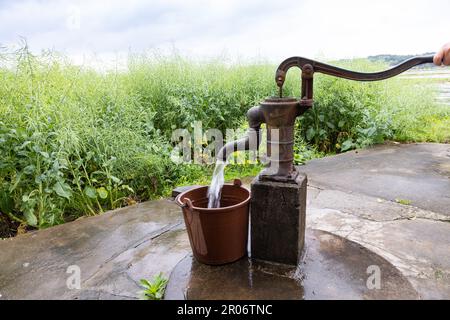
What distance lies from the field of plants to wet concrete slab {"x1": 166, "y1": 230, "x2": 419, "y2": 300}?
1.29 meters

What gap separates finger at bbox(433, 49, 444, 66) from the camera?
4.67 feet

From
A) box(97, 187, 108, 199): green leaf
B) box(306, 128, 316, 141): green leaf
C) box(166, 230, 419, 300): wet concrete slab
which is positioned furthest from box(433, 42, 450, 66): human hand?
box(306, 128, 316, 141): green leaf

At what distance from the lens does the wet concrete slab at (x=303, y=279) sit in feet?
4.60

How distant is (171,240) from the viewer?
78.3 inches

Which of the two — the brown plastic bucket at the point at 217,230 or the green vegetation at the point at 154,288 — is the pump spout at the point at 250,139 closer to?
the brown plastic bucket at the point at 217,230

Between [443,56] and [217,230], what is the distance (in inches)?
49.0

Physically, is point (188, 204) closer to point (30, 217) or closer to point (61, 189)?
point (61, 189)

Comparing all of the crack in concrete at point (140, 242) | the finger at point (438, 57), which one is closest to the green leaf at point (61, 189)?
the crack in concrete at point (140, 242)

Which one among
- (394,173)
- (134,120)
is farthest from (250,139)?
(394,173)

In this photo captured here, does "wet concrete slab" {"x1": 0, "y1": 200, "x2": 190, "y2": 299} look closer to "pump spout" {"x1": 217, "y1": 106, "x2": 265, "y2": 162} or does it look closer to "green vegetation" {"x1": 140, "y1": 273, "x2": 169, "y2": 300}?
"green vegetation" {"x1": 140, "y1": 273, "x2": 169, "y2": 300}

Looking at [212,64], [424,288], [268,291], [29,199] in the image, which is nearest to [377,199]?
[424,288]

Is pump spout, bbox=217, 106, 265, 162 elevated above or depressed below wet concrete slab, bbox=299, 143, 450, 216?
above

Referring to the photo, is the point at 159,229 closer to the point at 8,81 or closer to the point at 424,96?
the point at 8,81
